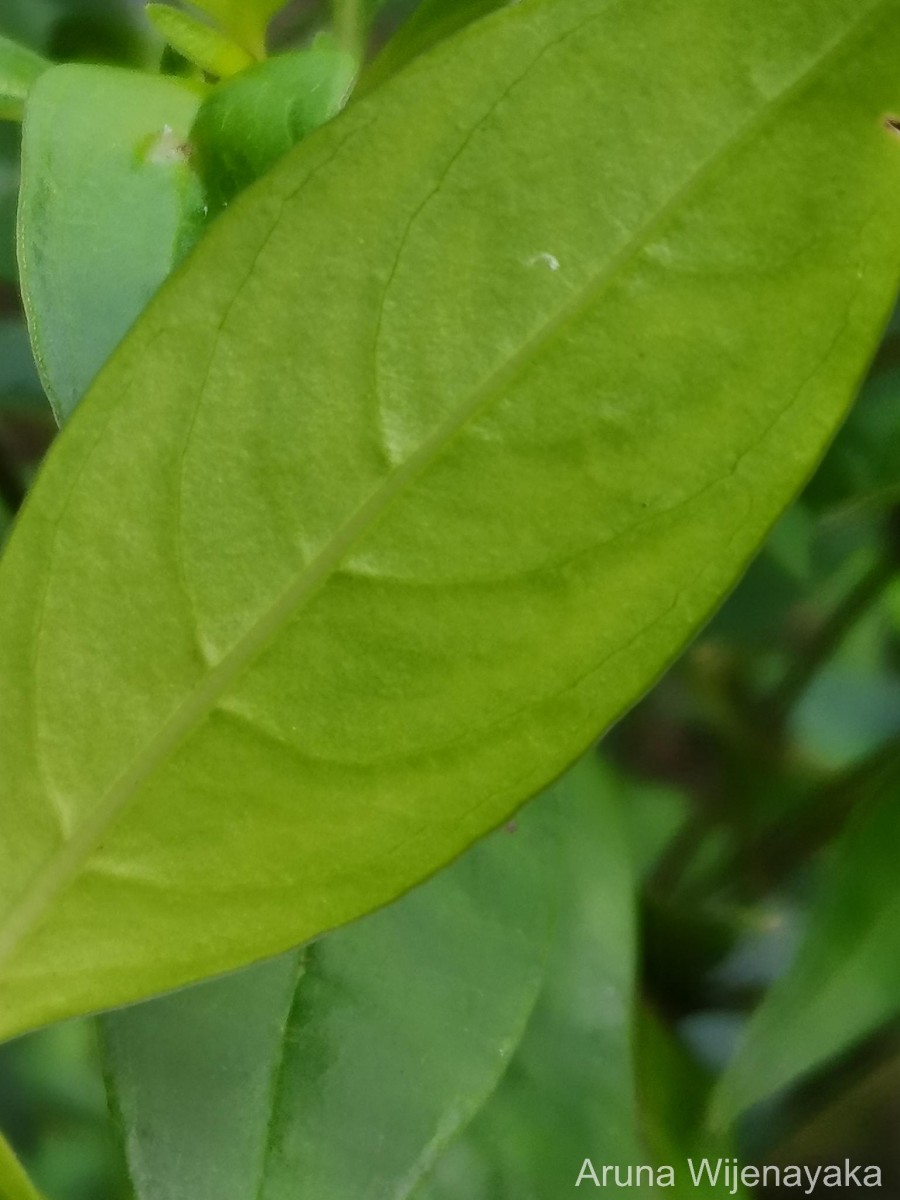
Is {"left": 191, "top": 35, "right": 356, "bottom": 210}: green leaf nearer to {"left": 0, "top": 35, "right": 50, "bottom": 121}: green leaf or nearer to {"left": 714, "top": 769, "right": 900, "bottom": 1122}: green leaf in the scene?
{"left": 0, "top": 35, "right": 50, "bottom": 121}: green leaf

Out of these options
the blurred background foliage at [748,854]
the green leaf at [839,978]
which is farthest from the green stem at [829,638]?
the green leaf at [839,978]

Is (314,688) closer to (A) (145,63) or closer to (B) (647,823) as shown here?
(A) (145,63)

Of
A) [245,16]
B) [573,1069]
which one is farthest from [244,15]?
[573,1069]

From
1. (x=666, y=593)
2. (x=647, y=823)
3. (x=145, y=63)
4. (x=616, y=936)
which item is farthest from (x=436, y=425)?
(x=647, y=823)

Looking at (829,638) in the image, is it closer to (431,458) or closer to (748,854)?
(748,854)

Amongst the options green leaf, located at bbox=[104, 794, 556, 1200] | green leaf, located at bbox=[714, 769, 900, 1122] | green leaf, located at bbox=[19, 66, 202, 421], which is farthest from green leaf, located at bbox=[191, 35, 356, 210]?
green leaf, located at bbox=[714, 769, 900, 1122]

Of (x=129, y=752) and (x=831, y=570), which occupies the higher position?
(x=129, y=752)

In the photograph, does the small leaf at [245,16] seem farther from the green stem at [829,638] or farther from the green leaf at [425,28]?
the green stem at [829,638]
